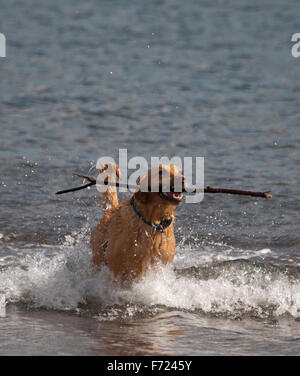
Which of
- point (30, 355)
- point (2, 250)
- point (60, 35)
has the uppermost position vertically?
point (60, 35)

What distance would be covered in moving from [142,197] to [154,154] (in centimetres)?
555

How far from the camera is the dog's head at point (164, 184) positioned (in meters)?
6.00

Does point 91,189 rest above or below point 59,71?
below

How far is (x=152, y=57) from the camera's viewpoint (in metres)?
18.1

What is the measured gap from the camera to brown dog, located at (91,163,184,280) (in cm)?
626

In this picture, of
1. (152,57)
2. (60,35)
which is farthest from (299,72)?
(60,35)

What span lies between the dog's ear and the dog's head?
4cm

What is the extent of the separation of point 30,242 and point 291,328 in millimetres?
3369

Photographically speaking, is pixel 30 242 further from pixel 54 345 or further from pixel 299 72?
pixel 299 72
